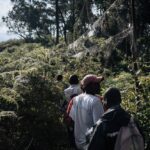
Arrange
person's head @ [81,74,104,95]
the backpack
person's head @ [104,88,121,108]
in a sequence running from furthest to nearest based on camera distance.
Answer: person's head @ [81,74,104,95]
person's head @ [104,88,121,108]
the backpack

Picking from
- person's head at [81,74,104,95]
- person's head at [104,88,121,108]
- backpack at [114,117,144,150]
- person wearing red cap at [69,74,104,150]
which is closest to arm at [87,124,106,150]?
backpack at [114,117,144,150]

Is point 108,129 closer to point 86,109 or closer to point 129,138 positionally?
point 129,138

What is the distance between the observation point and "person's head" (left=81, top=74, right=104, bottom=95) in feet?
21.4

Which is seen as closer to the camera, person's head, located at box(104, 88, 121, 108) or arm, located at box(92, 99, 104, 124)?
person's head, located at box(104, 88, 121, 108)

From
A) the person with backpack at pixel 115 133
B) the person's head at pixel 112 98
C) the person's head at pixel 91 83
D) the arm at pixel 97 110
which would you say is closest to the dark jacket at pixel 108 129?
the person with backpack at pixel 115 133

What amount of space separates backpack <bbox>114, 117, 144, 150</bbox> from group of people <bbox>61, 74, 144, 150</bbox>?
1.8 inches

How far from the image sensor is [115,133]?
5.38 meters

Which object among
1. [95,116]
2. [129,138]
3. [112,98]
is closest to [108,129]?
[129,138]

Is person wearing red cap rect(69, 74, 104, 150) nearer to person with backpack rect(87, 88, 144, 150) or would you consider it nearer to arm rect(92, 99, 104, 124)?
arm rect(92, 99, 104, 124)

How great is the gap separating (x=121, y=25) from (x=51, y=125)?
694cm

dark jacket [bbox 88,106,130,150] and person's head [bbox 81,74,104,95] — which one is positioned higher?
person's head [bbox 81,74,104,95]

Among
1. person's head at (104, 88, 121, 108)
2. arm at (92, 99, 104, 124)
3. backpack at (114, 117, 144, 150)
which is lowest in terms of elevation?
backpack at (114, 117, 144, 150)

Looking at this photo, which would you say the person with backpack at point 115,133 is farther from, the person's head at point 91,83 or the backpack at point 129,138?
the person's head at point 91,83

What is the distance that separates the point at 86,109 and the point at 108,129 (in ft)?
3.90
